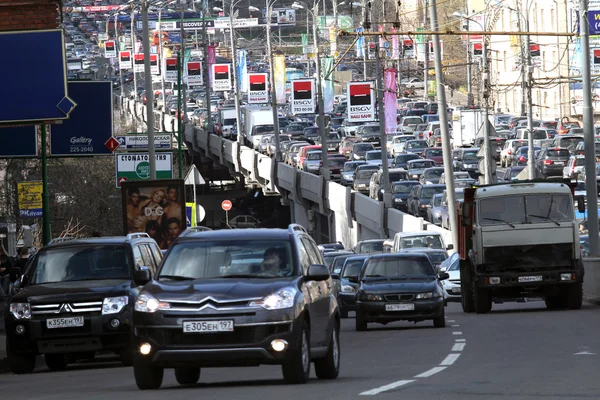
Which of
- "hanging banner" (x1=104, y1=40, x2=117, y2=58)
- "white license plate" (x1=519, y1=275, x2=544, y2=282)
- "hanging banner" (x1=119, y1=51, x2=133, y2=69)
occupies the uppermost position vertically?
"hanging banner" (x1=104, y1=40, x2=117, y2=58)

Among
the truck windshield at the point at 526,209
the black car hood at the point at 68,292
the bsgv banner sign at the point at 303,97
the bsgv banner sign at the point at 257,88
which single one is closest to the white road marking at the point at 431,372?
the black car hood at the point at 68,292

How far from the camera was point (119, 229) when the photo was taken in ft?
238

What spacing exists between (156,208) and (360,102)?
43.0 metres

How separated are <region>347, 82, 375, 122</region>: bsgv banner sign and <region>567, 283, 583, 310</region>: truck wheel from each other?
44.8m

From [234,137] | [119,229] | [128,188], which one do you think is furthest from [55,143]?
[234,137]

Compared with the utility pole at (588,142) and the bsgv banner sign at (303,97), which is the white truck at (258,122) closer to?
the bsgv banner sign at (303,97)

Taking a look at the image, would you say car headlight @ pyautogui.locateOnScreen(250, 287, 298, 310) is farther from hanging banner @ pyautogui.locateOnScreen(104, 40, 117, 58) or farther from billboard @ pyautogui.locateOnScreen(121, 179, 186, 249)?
hanging banner @ pyautogui.locateOnScreen(104, 40, 117, 58)

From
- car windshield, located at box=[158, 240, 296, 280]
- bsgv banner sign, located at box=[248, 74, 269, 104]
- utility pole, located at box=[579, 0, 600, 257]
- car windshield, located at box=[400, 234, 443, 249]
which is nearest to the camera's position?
car windshield, located at box=[158, 240, 296, 280]

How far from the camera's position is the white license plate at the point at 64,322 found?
62.4ft

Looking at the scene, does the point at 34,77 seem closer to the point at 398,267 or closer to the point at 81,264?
the point at 81,264

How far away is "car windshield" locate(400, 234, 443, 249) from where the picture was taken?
4541cm

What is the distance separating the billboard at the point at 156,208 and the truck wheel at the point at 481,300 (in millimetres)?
6719

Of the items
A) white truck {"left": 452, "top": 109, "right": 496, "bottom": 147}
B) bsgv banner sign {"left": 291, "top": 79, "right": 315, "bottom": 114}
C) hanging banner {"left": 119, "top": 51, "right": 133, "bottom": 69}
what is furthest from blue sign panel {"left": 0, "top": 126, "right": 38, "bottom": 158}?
hanging banner {"left": 119, "top": 51, "right": 133, "bottom": 69}

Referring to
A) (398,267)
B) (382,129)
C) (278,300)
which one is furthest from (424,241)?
(278,300)
